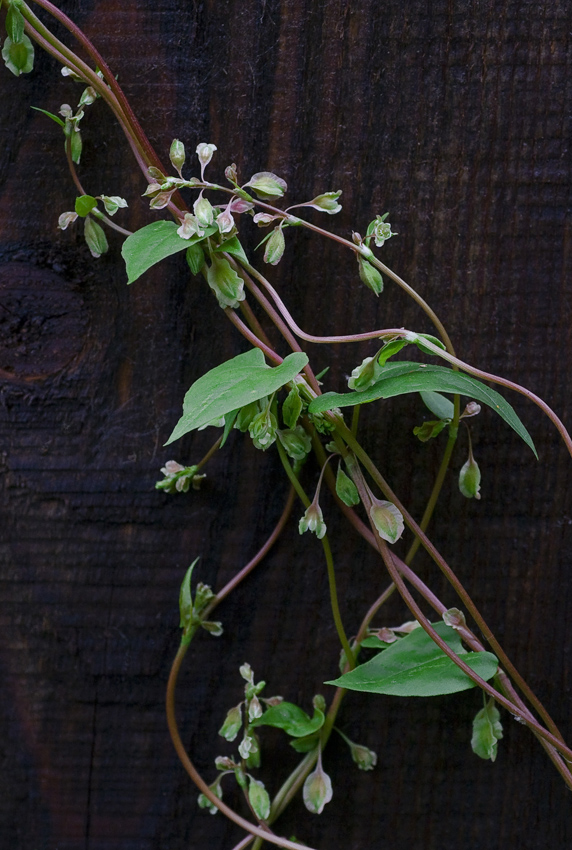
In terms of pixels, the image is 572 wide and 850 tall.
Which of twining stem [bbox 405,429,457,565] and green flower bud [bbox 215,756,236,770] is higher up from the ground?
twining stem [bbox 405,429,457,565]

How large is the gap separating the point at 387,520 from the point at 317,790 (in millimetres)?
266

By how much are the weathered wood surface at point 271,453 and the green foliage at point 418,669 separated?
0.10 meters

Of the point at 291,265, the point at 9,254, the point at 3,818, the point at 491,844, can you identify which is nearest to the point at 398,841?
the point at 491,844

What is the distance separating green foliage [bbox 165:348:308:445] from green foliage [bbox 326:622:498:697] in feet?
0.68

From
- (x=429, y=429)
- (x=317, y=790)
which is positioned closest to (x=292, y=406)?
(x=429, y=429)

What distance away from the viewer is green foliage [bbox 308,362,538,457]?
1.42ft

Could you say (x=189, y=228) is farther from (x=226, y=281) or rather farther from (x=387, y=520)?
(x=387, y=520)

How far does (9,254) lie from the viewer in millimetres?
592

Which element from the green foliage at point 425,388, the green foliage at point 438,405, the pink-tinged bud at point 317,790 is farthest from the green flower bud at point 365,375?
the pink-tinged bud at point 317,790

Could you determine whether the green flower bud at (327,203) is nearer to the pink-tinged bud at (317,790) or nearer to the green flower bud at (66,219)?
the green flower bud at (66,219)

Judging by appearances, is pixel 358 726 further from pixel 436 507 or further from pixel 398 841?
pixel 436 507

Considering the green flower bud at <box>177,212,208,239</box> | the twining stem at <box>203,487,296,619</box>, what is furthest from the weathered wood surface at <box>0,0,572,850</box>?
the green flower bud at <box>177,212,208,239</box>

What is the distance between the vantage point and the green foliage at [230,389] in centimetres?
39

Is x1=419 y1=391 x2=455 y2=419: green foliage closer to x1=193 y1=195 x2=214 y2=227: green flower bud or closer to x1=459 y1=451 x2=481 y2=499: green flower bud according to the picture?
x1=459 y1=451 x2=481 y2=499: green flower bud
